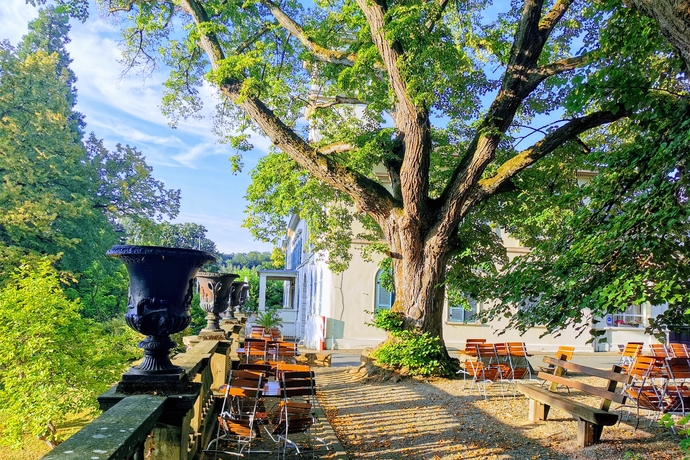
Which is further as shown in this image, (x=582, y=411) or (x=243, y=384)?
(x=243, y=384)

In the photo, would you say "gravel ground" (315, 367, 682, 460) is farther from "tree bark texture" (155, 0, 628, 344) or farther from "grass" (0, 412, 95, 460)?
"grass" (0, 412, 95, 460)

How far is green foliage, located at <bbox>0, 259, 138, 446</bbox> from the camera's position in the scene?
24.7 ft

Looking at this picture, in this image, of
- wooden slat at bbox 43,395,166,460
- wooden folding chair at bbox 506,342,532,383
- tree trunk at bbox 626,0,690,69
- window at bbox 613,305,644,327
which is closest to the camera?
wooden slat at bbox 43,395,166,460

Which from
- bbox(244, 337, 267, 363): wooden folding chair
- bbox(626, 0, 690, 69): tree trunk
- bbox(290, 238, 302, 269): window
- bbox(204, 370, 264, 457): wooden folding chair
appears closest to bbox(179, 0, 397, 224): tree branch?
bbox(244, 337, 267, 363): wooden folding chair

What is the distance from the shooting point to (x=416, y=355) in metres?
11.7

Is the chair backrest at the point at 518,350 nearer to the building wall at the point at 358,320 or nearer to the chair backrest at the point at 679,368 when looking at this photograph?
the chair backrest at the point at 679,368

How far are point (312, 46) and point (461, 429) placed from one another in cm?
1027

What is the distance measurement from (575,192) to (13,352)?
8.53 m

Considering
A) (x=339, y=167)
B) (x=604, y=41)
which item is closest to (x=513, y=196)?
(x=339, y=167)

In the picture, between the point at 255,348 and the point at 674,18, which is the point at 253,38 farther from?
the point at 674,18

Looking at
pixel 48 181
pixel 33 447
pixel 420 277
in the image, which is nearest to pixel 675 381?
pixel 420 277

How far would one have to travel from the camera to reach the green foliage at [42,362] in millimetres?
7539

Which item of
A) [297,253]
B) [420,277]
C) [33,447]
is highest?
[297,253]

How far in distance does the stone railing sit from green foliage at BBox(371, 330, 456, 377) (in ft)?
20.1
